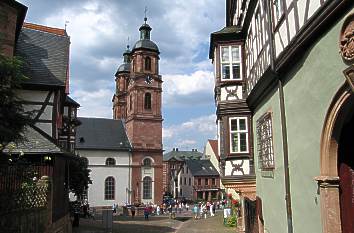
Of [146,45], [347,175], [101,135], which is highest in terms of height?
[146,45]

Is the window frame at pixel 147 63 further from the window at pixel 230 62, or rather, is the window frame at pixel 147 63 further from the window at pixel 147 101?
the window at pixel 230 62

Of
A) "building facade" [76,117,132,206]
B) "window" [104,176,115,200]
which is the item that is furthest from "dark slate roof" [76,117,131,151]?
"window" [104,176,115,200]

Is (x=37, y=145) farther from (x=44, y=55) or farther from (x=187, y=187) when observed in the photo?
(x=187, y=187)

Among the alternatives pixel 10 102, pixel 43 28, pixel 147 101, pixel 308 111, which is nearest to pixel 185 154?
pixel 147 101

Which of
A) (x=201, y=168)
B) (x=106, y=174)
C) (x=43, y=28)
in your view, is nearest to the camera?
(x=43, y=28)

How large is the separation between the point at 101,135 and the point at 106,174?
703 centimetres

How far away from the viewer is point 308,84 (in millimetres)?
7582

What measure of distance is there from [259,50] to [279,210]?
450 centimetres

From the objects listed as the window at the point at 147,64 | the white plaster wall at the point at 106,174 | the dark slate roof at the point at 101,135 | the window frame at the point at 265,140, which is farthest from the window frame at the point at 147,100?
the window frame at the point at 265,140

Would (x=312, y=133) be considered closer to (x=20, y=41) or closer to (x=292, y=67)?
(x=292, y=67)

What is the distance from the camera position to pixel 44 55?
24.0 m

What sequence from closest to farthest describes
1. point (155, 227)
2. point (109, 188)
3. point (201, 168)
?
point (155, 227), point (109, 188), point (201, 168)

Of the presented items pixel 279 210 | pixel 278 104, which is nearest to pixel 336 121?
pixel 278 104

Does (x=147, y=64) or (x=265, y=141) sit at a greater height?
(x=147, y=64)
